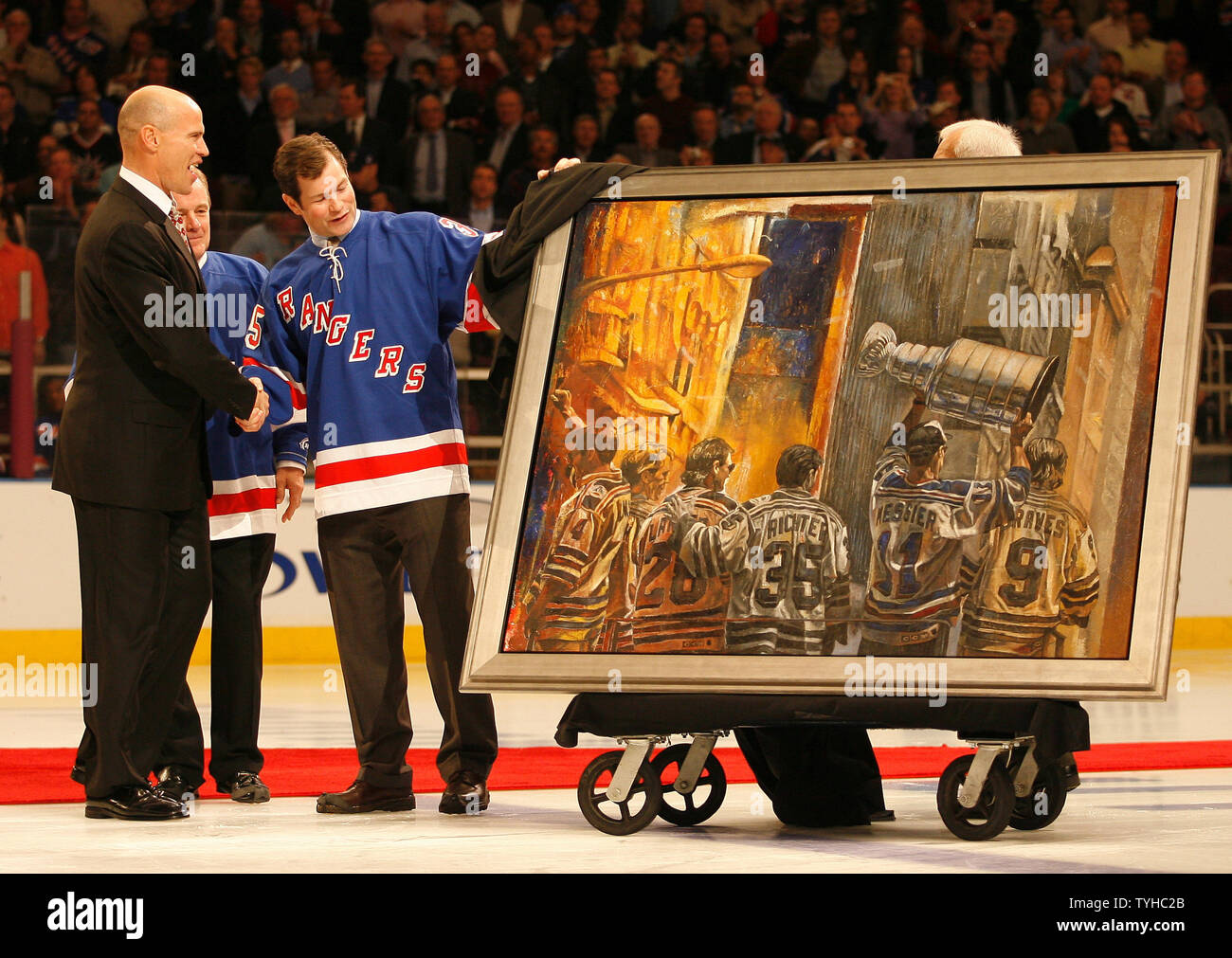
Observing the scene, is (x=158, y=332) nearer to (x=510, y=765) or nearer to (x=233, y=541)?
(x=233, y=541)

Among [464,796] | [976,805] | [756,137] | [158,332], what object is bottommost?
[464,796]

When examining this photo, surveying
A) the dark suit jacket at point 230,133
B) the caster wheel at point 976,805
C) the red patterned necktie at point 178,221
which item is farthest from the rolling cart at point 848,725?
the dark suit jacket at point 230,133

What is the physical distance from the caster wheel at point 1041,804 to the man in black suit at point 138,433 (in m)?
2.10

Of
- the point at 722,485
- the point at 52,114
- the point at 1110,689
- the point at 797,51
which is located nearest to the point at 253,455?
the point at 722,485

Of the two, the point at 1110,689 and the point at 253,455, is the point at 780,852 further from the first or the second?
the point at 253,455

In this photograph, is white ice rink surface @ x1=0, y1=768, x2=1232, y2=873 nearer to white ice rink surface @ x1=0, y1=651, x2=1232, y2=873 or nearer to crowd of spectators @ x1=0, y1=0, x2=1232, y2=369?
white ice rink surface @ x1=0, y1=651, x2=1232, y2=873

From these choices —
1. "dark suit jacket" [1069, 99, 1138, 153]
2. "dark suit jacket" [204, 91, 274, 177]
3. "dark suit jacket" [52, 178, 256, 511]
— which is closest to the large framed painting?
"dark suit jacket" [52, 178, 256, 511]

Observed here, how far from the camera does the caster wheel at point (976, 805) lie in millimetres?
3763

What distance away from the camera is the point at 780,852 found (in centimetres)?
368

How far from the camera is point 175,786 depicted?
4.80 meters

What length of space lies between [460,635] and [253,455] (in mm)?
978

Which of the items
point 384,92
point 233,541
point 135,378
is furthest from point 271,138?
point 135,378

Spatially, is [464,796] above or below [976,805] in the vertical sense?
below

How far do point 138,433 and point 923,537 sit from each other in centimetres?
203
